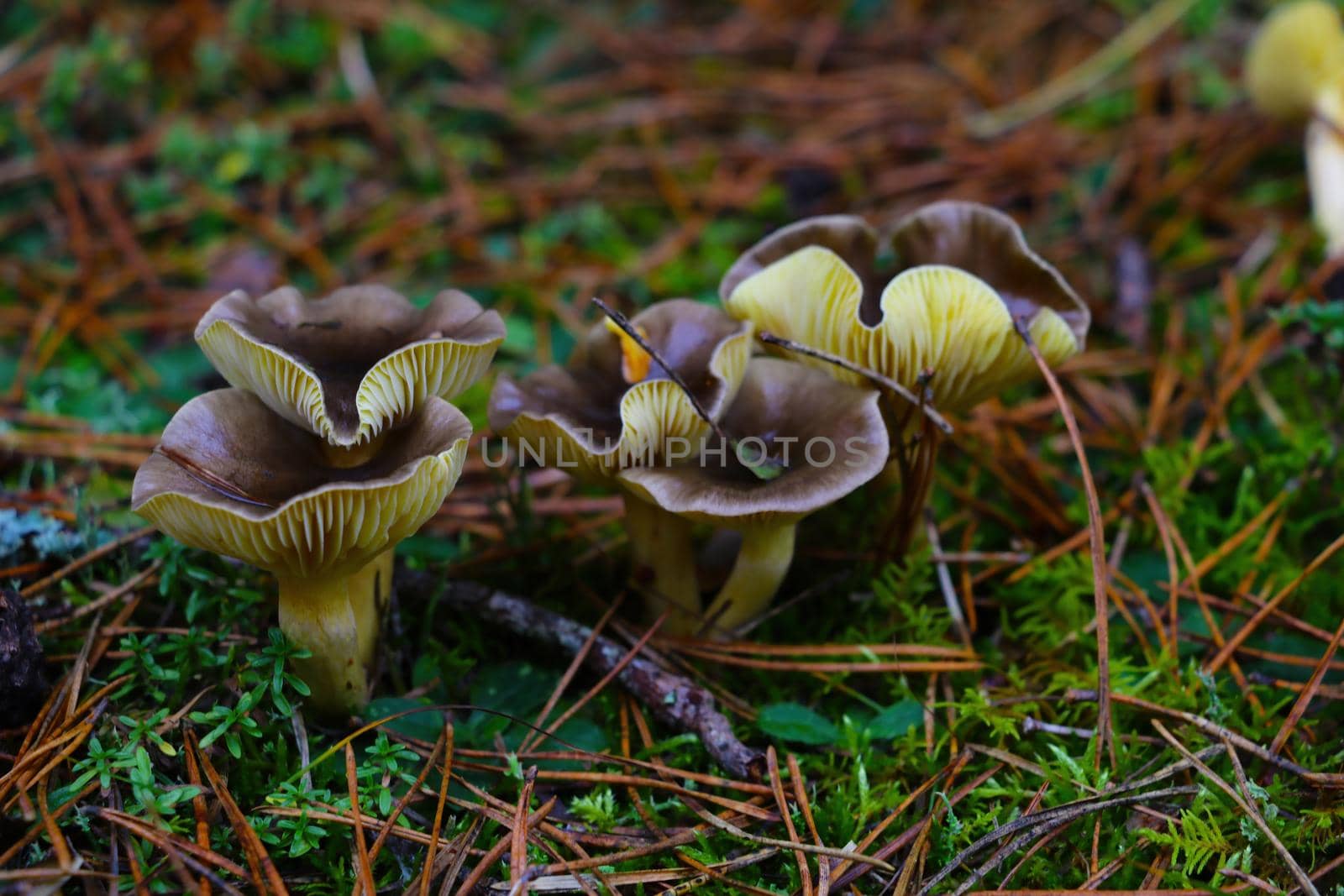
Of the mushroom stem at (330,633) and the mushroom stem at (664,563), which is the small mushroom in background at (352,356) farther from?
the mushroom stem at (664,563)

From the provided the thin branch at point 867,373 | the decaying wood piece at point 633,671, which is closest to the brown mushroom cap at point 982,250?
the thin branch at point 867,373

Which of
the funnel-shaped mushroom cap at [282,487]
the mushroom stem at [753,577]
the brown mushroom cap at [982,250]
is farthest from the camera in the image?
the brown mushroom cap at [982,250]

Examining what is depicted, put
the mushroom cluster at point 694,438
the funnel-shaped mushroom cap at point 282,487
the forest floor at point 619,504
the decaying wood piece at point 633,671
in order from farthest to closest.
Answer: the decaying wood piece at point 633,671 < the mushroom cluster at point 694,438 < the forest floor at point 619,504 < the funnel-shaped mushroom cap at point 282,487

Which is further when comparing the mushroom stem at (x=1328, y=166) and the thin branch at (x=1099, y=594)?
the mushroom stem at (x=1328, y=166)

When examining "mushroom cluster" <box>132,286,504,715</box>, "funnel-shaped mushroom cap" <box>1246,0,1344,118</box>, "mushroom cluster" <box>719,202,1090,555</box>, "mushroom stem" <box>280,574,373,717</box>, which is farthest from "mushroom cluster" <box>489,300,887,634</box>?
"funnel-shaped mushroom cap" <box>1246,0,1344,118</box>

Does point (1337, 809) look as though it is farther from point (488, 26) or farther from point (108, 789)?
point (488, 26)

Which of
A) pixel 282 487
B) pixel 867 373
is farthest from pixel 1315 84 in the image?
pixel 282 487

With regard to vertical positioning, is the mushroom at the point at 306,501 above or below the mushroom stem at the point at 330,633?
above
